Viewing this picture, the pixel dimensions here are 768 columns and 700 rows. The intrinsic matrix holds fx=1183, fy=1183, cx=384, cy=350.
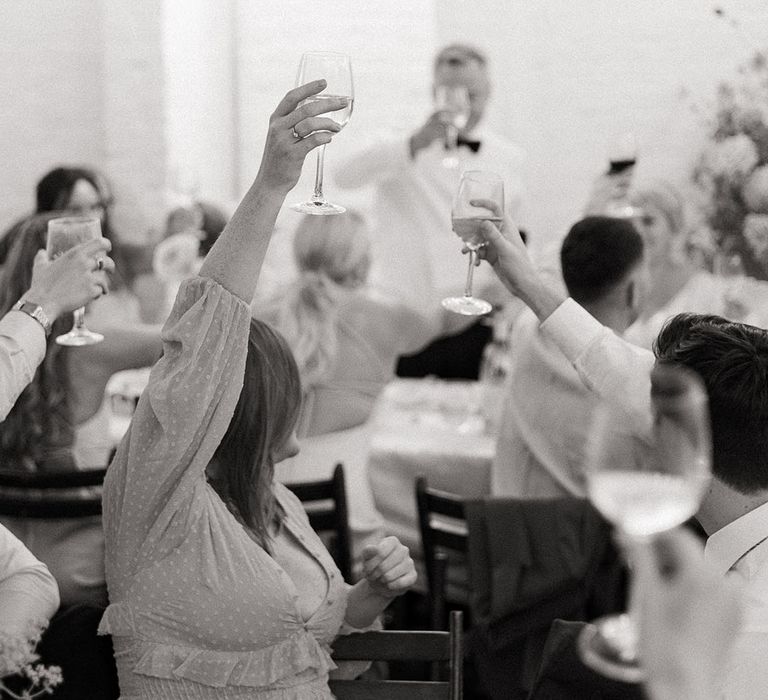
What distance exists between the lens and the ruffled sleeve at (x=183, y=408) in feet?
4.90

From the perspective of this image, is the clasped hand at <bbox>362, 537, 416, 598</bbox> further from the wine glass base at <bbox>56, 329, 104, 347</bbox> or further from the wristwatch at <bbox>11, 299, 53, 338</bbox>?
the wine glass base at <bbox>56, 329, 104, 347</bbox>

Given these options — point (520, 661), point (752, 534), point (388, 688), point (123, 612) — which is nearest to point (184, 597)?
point (123, 612)

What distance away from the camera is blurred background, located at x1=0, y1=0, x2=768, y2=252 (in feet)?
16.0

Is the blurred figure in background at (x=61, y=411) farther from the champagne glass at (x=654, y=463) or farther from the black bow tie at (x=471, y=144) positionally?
the champagne glass at (x=654, y=463)

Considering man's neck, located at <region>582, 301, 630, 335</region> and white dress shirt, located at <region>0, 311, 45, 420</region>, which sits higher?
white dress shirt, located at <region>0, 311, 45, 420</region>

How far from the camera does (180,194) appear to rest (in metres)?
4.95

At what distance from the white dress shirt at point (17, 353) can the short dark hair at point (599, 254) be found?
50.7 inches

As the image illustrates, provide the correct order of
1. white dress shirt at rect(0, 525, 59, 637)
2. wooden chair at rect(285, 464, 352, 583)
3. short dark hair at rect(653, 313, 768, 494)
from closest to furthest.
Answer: short dark hair at rect(653, 313, 768, 494)
white dress shirt at rect(0, 525, 59, 637)
wooden chair at rect(285, 464, 352, 583)

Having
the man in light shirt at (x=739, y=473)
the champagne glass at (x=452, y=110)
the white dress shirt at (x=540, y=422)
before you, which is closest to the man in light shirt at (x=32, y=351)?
the man in light shirt at (x=739, y=473)

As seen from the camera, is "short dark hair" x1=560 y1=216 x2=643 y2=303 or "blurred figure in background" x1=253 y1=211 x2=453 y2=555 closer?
"short dark hair" x1=560 y1=216 x2=643 y2=303

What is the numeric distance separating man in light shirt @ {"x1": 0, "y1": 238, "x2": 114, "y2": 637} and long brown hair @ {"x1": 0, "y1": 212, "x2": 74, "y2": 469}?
2.21 ft

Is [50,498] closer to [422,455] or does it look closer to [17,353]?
[17,353]

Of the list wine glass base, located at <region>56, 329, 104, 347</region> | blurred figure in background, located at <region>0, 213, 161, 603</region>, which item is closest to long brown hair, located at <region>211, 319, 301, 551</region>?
wine glass base, located at <region>56, 329, 104, 347</region>

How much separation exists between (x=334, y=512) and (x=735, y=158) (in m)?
1.61
